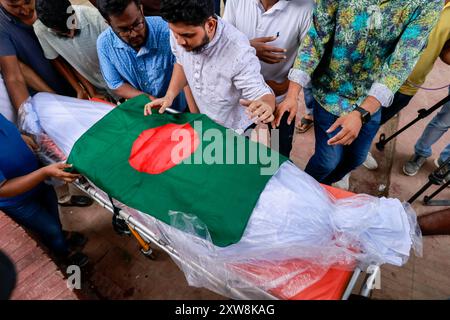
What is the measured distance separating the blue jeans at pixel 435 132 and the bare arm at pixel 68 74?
2794mm

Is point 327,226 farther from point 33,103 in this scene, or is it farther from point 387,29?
point 33,103

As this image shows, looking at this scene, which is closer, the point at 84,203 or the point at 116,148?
the point at 116,148

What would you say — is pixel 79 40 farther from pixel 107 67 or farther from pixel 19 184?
pixel 19 184

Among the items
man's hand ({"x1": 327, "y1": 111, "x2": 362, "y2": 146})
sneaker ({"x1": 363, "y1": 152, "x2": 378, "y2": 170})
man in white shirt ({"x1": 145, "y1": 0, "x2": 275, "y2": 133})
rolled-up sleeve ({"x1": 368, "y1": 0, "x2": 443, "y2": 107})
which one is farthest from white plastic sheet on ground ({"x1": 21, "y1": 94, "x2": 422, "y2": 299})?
sneaker ({"x1": 363, "y1": 152, "x2": 378, "y2": 170})

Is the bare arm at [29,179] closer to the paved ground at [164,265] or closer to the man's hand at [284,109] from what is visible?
the paved ground at [164,265]

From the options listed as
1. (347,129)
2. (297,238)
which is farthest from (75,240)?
(347,129)

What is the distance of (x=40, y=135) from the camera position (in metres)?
1.82

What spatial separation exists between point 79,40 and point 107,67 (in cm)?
34

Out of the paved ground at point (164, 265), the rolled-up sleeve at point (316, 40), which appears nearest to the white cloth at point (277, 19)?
the rolled-up sleeve at point (316, 40)

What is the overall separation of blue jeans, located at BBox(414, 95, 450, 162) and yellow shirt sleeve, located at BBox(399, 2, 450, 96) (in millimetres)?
476

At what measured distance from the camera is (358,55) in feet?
4.92

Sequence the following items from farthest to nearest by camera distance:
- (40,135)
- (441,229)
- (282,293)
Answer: (40,135) < (441,229) < (282,293)

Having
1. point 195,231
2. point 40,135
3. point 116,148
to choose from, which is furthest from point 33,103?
point 195,231

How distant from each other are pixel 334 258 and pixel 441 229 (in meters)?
0.54
